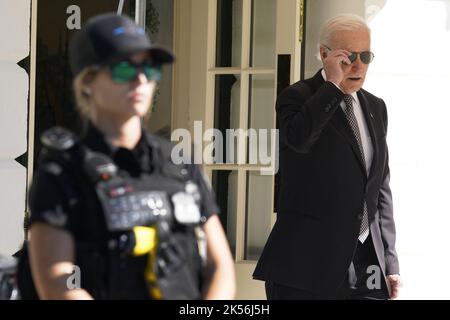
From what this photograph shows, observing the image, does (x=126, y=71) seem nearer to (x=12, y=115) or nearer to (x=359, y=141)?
(x=359, y=141)

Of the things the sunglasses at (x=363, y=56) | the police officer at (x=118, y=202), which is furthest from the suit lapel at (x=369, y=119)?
the police officer at (x=118, y=202)

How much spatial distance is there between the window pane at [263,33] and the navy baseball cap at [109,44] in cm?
374

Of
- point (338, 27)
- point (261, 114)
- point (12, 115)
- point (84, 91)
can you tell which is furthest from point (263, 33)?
point (84, 91)

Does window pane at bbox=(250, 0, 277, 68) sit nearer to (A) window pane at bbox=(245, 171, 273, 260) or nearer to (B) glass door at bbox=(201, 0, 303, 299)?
(B) glass door at bbox=(201, 0, 303, 299)

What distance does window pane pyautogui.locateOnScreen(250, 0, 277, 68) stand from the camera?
6004mm

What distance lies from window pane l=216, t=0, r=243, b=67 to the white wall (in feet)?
3.95

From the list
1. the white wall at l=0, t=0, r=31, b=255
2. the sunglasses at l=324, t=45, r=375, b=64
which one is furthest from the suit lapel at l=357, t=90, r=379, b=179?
the white wall at l=0, t=0, r=31, b=255

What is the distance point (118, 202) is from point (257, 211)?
3.93 metres

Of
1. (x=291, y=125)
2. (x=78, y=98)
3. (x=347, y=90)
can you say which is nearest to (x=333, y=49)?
(x=347, y=90)

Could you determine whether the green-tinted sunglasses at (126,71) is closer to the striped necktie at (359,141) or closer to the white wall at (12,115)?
the striped necktie at (359,141)

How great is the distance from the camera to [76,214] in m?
2.14

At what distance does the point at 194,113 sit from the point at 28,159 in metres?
1.05

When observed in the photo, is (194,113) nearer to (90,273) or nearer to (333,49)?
(333,49)

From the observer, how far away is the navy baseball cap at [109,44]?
7.34 feet
